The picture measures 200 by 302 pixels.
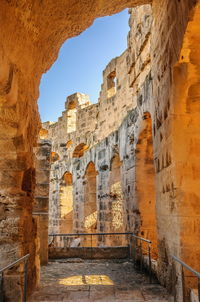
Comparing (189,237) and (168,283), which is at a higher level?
(189,237)

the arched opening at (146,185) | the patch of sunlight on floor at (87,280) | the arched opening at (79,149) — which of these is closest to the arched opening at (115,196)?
the arched opening at (146,185)

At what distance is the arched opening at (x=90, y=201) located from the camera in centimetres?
1114

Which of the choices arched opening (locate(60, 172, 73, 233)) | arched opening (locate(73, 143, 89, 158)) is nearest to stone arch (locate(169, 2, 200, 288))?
arched opening (locate(60, 172, 73, 233))

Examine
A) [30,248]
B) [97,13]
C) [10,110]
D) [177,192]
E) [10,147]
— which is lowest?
[30,248]

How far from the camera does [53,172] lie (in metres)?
15.2

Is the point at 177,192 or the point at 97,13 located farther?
the point at 97,13

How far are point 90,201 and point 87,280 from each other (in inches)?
253

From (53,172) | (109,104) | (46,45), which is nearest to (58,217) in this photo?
(53,172)

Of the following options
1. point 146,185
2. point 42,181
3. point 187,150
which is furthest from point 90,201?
point 187,150

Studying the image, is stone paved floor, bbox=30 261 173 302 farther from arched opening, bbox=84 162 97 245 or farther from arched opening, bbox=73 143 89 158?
arched opening, bbox=73 143 89 158

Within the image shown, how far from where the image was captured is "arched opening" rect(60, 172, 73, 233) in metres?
13.8

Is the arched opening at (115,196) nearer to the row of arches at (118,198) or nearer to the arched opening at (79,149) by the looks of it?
the row of arches at (118,198)

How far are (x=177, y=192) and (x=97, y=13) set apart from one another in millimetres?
2979

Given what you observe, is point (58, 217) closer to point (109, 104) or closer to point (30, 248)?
point (109, 104)
